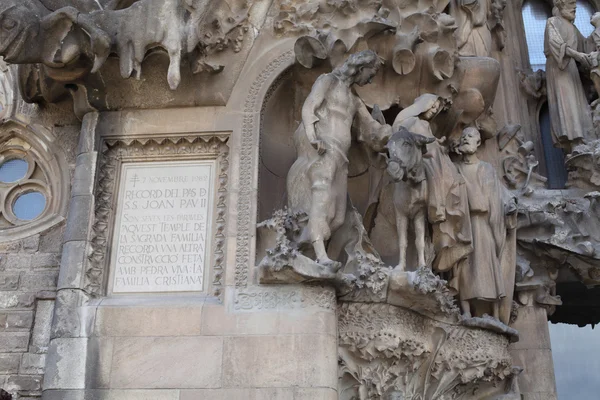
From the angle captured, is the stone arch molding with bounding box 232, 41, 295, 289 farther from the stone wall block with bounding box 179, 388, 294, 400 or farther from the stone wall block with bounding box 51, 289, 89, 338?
the stone wall block with bounding box 51, 289, 89, 338

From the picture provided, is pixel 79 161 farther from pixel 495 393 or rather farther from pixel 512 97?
pixel 512 97

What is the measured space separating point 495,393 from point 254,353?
3.12 meters

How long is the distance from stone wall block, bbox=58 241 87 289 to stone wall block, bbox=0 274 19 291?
0.76 m

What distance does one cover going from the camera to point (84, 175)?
313 inches

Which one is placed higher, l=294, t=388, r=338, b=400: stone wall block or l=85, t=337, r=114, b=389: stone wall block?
l=85, t=337, r=114, b=389: stone wall block

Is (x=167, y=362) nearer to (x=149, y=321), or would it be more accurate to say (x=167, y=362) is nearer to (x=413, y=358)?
(x=149, y=321)

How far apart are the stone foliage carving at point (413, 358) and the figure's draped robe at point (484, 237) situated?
1.54 feet

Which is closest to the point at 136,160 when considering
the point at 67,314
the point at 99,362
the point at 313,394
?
the point at 67,314

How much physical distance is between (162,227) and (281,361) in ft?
6.51

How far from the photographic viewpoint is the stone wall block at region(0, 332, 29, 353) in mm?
7660

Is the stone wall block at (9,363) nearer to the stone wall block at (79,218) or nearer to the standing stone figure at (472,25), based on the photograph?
the stone wall block at (79,218)

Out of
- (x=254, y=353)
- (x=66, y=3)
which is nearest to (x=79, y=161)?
(x=66, y=3)

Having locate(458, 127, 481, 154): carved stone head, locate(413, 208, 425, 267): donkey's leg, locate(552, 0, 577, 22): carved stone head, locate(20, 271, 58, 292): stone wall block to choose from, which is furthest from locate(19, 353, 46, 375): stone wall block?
locate(552, 0, 577, 22): carved stone head

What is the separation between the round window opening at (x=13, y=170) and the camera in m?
8.78
